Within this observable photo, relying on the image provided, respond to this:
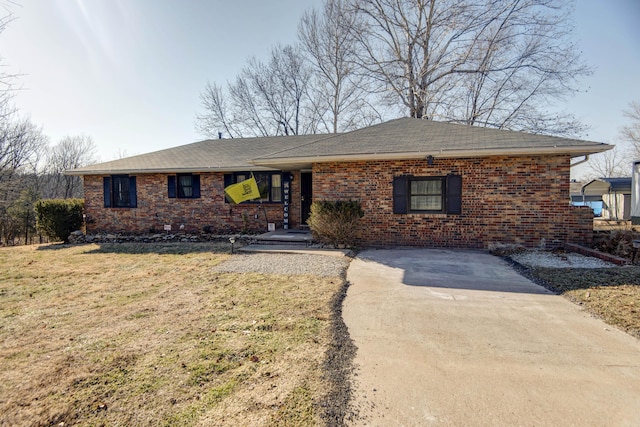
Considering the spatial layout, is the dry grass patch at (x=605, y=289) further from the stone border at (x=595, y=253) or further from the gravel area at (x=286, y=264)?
the gravel area at (x=286, y=264)

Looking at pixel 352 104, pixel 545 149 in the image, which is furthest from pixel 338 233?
pixel 352 104

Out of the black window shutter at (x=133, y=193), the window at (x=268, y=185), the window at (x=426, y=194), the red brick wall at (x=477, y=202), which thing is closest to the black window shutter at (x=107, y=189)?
the black window shutter at (x=133, y=193)

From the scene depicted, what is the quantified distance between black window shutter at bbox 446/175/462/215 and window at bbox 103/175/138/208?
11.3 meters

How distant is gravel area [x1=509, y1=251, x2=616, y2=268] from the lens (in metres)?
6.12

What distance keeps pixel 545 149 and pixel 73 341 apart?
9.15m

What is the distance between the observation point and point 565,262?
21.0 feet

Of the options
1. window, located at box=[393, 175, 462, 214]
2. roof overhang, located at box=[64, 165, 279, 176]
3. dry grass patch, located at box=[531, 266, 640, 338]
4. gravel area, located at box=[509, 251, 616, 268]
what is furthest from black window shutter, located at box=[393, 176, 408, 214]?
roof overhang, located at box=[64, 165, 279, 176]

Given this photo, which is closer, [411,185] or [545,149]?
[545,149]

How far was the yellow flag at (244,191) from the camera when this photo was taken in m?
10.9

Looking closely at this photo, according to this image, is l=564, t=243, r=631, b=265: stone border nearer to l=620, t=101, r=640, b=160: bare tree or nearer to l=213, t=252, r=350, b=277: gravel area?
l=213, t=252, r=350, b=277: gravel area

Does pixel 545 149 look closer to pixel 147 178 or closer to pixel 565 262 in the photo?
pixel 565 262

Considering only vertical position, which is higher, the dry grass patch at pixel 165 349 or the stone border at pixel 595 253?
the stone border at pixel 595 253

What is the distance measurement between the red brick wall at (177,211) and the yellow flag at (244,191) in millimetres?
407

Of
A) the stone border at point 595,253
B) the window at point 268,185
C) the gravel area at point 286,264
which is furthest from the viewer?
the window at point 268,185
